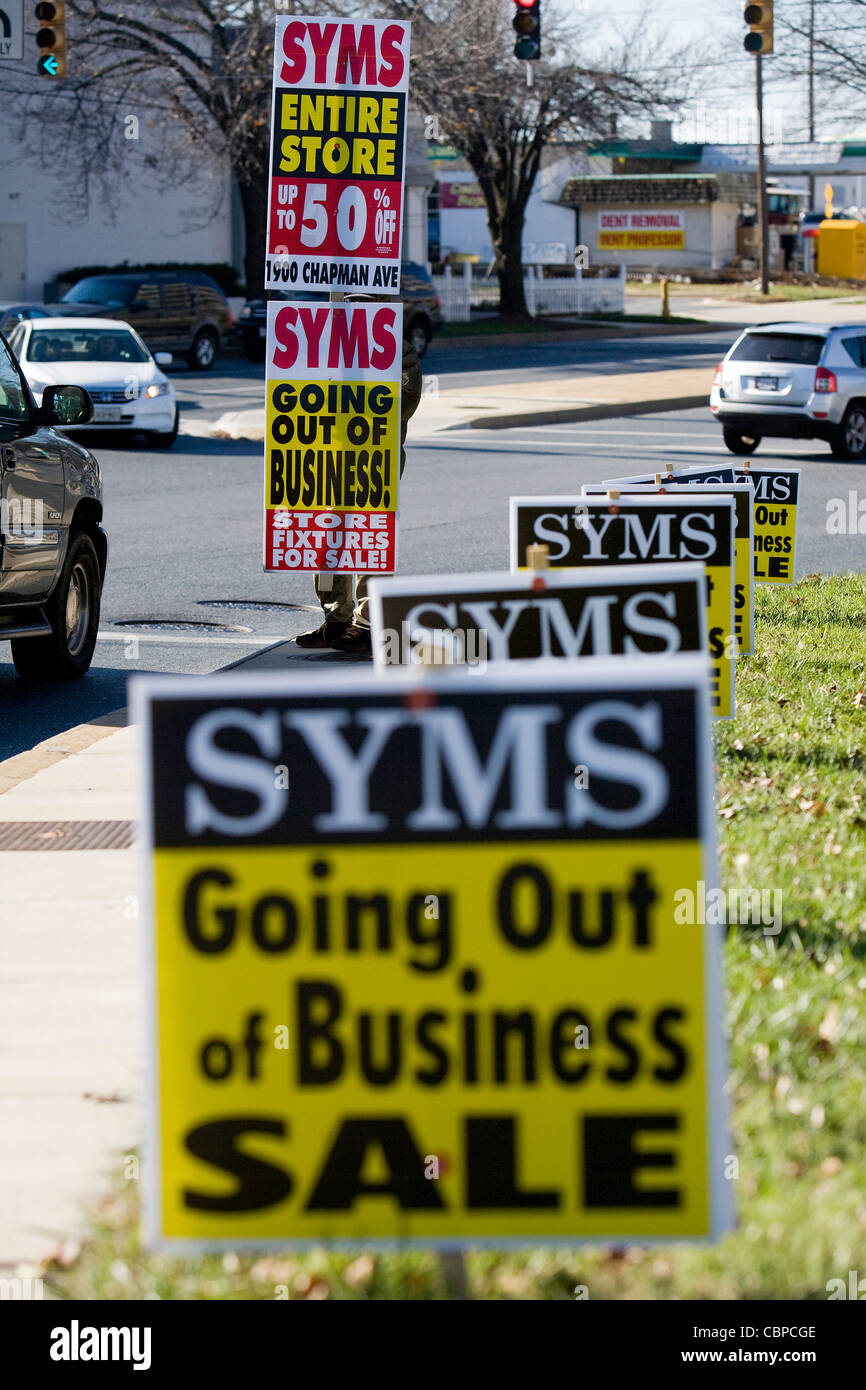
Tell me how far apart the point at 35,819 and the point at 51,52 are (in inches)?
699

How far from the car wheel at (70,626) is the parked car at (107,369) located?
39.1 feet

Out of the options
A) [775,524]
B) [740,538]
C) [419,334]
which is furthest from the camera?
[419,334]

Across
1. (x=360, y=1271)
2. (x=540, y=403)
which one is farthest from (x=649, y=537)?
(x=540, y=403)

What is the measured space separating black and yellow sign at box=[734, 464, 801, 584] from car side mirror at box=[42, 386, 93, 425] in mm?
3709

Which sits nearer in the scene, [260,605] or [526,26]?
[260,605]

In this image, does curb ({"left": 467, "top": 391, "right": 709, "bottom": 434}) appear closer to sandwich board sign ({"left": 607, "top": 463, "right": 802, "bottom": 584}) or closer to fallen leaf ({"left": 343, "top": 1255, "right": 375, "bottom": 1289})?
sandwich board sign ({"left": 607, "top": 463, "right": 802, "bottom": 584})

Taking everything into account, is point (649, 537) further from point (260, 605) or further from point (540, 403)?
point (540, 403)

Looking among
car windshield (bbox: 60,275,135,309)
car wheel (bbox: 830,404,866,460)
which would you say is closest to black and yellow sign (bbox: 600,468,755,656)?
car wheel (bbox: 830,404,866,460)

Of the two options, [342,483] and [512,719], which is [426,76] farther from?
[512,719]

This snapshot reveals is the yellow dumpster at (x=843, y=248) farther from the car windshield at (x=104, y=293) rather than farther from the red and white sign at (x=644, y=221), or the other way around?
the car windshield at (x=104, y=293)

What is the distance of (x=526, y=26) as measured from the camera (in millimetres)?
21688

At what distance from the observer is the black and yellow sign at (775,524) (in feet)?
34.9

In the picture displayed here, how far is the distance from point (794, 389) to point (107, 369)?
8.21 meters

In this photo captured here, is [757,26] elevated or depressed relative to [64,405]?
elevated
